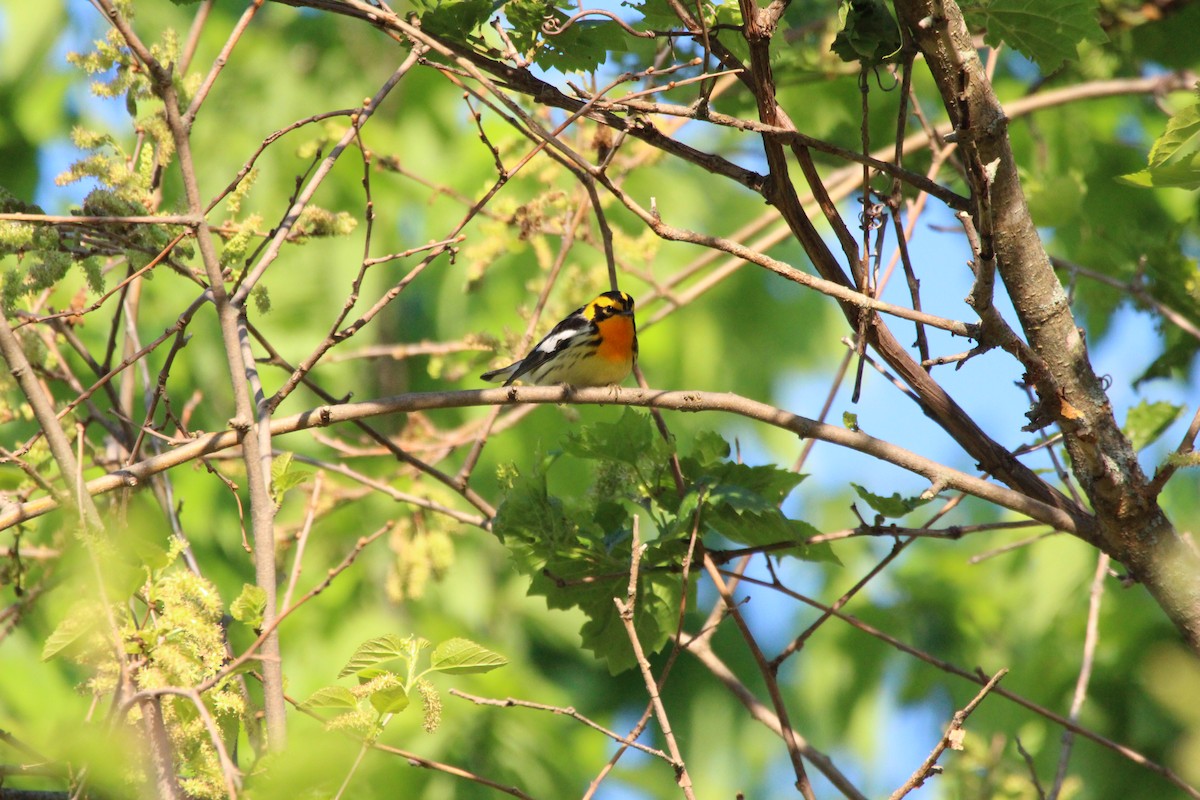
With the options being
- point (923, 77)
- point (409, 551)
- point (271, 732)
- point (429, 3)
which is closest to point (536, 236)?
point (409, 551)

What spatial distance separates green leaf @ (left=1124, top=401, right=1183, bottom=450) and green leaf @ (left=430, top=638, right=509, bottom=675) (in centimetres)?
219

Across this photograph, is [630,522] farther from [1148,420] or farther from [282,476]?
[1148,420]

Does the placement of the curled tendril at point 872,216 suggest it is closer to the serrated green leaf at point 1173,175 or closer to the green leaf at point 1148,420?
the serrated green leaf at point 1173,175

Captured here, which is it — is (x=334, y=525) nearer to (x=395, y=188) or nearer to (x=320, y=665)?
(x=320, y=665)

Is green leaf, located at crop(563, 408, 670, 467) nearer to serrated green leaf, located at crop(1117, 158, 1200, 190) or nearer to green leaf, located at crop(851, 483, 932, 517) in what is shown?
green leaf, located at crop(851, 483, 932, 517)

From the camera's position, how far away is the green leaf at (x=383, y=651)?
1.68 m

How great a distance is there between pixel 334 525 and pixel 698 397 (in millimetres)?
4885

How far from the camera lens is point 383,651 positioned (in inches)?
66.6

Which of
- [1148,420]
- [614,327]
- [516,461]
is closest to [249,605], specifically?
[1148,420]

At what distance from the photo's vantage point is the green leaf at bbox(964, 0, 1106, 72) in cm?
230

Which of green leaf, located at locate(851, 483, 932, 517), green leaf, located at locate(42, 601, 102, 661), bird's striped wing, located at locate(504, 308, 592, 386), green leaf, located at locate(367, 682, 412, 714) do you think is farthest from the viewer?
bird's striped wing, located at locate(504, 308, 592, 386)

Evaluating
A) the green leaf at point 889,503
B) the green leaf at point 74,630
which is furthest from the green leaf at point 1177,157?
the green leaf at point 74,630

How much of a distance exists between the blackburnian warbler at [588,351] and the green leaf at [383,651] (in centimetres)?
342

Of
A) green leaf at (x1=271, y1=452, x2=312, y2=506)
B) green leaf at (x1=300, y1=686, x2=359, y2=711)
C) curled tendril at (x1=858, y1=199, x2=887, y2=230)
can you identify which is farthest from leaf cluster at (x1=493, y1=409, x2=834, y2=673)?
green leaf at (x1=300, y1=686, x2=359, y2=711)
